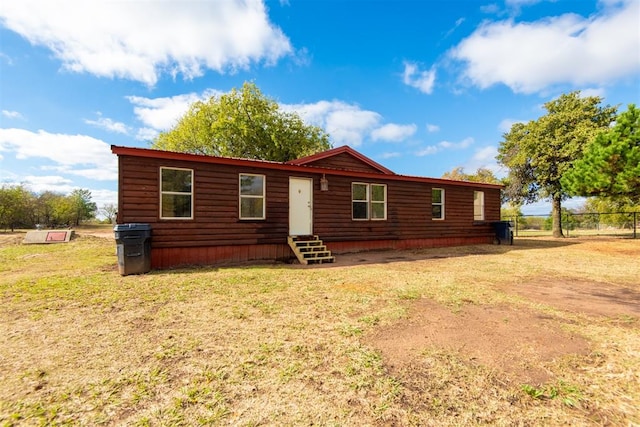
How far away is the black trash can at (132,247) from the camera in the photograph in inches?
234

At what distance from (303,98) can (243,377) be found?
2468cm

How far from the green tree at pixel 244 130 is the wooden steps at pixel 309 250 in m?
15.3

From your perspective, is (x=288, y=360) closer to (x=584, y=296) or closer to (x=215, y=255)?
(x=584, y=296)

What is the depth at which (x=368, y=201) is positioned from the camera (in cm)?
1020

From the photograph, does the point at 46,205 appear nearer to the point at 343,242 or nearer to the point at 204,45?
the point at 204,45

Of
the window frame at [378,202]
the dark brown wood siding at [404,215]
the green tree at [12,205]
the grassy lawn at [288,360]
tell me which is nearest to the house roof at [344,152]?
the window frame at [378,202]

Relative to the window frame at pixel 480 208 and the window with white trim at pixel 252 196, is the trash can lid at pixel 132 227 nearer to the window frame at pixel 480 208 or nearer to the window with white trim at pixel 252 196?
the window with white trim at pixel 252 196

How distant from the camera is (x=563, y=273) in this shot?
20.4ft

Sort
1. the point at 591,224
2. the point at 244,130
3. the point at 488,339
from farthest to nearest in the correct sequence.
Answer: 1. the point at 591,224
2. the point at 244,130
3. the point at 488,339

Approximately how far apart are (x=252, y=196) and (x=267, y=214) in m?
0.67

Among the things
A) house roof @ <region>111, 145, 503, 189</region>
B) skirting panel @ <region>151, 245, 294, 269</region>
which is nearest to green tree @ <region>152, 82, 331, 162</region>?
house roof @ <region>111, 145, 503, 189</region>

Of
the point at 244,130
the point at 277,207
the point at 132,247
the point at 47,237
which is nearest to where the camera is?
the point at 132,247

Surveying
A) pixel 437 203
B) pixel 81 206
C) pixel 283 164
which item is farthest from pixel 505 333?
pixel 81 206

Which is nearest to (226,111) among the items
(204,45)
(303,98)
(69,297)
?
(303,98)
